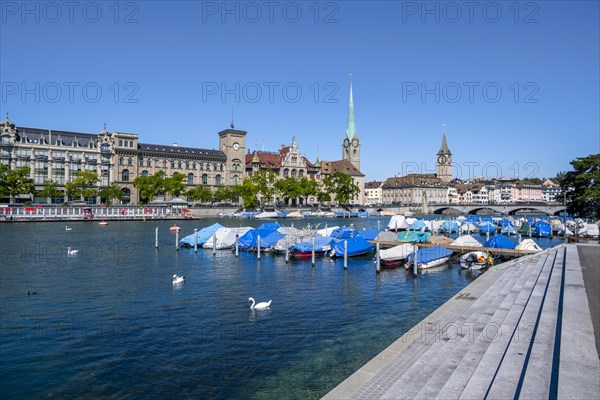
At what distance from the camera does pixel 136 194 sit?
438 ft

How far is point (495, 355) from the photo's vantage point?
13.6 meters

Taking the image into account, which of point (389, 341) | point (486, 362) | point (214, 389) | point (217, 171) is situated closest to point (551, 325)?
point (486, 362)

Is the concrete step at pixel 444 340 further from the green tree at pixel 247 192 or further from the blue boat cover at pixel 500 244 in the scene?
the green tree at pixel 247 192

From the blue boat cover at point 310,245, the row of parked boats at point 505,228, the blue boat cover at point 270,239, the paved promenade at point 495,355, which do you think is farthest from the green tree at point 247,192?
the paved promenade at point 495,355

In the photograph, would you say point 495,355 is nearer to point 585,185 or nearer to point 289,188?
point 585,185

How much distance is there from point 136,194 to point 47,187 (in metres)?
25.9

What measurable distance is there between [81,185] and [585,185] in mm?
112493

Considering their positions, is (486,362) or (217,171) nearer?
(486,362)

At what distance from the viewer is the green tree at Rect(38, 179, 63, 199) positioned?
110812mm

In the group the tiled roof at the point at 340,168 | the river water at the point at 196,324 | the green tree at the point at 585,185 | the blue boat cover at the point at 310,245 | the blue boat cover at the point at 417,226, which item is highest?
the tiled roof at the point at 340,168

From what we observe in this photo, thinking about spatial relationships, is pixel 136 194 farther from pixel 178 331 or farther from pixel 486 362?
pixel 486 362

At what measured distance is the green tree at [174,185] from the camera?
12688 centimetres

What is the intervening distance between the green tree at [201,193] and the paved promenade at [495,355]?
120393mm

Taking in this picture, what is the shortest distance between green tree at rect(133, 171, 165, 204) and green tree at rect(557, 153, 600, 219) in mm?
99018
